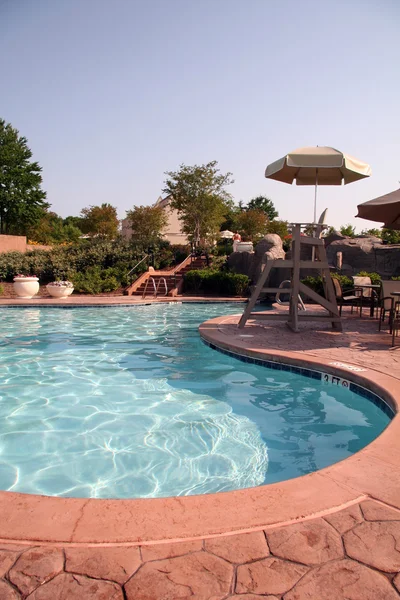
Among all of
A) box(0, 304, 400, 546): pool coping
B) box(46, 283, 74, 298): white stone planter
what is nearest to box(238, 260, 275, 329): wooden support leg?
box(0, 304, 400, 546): pool coping

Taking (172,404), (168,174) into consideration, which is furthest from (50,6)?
(168,174)

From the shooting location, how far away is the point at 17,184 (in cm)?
3619

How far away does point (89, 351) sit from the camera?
779 centimetres

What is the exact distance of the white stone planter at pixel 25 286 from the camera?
16.0m

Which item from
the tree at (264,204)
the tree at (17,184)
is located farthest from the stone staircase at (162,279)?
the tree at (264,204)

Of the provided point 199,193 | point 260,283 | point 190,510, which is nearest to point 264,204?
point 199,193

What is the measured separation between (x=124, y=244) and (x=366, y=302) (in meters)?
15.0

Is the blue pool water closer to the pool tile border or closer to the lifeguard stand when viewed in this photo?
the pool tile border

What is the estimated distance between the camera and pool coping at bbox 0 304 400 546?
6.31ft

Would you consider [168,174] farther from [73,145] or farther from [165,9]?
[165,9]

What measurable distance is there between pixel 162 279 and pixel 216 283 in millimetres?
2796

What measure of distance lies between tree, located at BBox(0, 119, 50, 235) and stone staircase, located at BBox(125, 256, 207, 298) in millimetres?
21657

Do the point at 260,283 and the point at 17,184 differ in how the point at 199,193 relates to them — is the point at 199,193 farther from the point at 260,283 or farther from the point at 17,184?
the point at 17,184

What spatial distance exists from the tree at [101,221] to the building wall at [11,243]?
36.7ft
